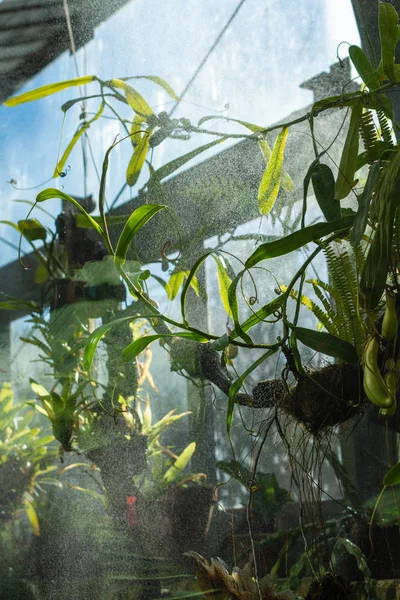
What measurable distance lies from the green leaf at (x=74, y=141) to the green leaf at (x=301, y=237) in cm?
57

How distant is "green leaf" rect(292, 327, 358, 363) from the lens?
875mm

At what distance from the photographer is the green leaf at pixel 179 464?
1234 mm

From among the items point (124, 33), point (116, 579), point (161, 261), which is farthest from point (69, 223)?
point (116, 579)

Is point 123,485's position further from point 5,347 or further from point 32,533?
point 5,347

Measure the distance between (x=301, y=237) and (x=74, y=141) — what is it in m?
0.70

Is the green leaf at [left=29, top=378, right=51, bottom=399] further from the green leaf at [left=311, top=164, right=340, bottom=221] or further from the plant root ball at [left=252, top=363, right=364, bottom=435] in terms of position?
the green leaf at [left=311, top=164, right=340, bottom=221]

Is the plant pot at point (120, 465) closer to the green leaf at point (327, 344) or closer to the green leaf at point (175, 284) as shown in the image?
the green leaf at point (175, 284)

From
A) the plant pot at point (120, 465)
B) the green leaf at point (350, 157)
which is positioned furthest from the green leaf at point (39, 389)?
the green leaf at point (350, 157)

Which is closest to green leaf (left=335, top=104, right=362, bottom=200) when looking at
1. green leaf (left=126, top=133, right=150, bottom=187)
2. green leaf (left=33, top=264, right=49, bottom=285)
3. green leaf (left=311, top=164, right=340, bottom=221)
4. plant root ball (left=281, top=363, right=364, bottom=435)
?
green leaf (left=311, top=164, right=340, bottom=221)

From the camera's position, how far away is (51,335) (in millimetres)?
1326

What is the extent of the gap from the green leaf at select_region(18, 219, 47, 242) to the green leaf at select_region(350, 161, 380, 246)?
2.66 feet

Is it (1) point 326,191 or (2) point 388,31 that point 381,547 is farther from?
(2) point 388,31

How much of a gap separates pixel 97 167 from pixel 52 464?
642 mm

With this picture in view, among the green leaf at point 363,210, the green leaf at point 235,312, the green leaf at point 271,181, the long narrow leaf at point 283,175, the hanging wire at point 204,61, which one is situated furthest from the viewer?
the hanging wire at point 204,61
